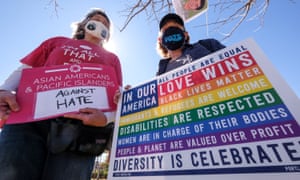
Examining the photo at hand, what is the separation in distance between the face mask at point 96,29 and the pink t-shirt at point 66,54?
11 centimetres

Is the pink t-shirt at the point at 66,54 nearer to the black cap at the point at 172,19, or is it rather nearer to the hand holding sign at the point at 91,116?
the hand holding sign at the point at 91,116

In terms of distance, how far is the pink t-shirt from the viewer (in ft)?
3.64

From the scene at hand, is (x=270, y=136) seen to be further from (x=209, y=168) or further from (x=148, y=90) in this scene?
(x=148, y=90)

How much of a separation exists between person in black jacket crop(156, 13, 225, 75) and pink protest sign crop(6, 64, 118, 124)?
22.2 inches

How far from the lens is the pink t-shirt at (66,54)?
111cm

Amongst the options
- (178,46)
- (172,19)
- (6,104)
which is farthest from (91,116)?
(172,19)

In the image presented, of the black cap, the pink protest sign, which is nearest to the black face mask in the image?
the black cap

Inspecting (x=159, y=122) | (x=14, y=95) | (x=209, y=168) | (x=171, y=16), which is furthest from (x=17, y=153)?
(x=171, y=16)

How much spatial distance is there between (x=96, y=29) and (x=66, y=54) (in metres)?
0.34

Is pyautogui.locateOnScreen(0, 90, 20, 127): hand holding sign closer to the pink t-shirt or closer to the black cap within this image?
the pink t-shirt

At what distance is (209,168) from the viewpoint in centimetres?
57

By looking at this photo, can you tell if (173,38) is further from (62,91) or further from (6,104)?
(6,104)

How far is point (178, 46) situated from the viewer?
1.46m

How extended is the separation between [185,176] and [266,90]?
1.35 feet
